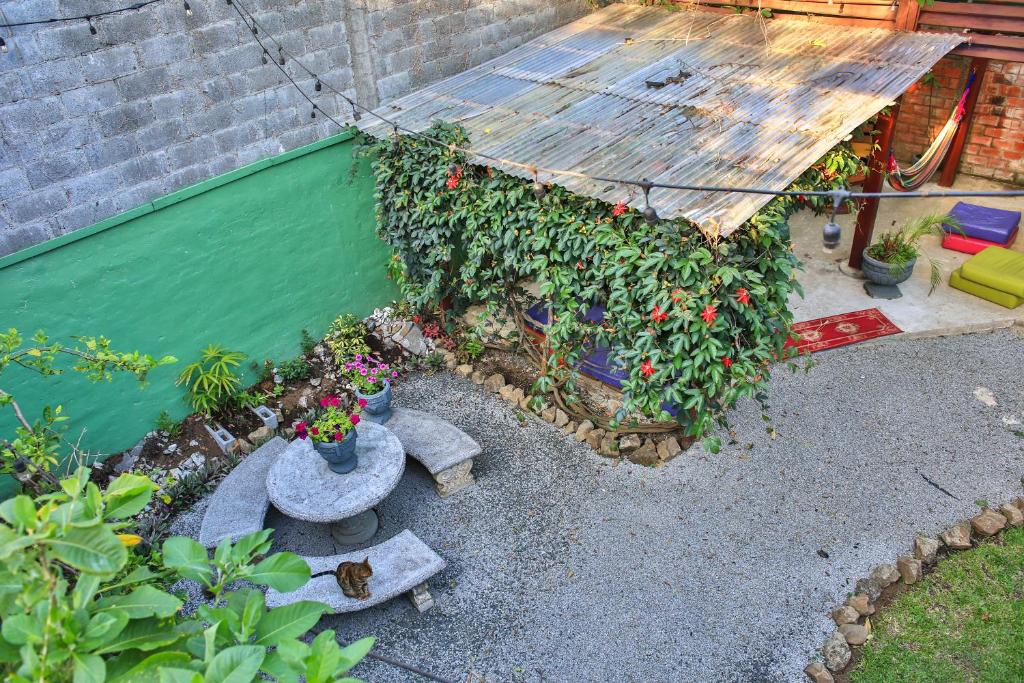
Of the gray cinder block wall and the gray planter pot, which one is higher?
the gray cinder block wall

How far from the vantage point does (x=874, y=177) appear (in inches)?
327

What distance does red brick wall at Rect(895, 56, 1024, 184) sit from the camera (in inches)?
401

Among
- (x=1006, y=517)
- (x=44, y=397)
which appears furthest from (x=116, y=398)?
(x=1006, y=517)

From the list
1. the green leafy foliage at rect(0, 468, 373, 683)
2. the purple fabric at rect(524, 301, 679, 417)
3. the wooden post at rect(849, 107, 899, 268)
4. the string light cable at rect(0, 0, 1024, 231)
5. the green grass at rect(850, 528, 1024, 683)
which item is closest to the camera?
the green leafy foliage at rect(0, 468, 373, 683)

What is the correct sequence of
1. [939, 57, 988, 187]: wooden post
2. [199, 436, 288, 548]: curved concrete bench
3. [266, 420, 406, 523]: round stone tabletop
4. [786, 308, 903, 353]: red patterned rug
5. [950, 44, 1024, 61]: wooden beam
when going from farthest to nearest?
[939, 57, 988, 187]: wooden post < [786, 308, 903, 353]: red patterned rug < [950, 44, 1024, 61]: wooden beam < [199, 436, 288, 548]: curved concrete bench < [266, 420, 406, 523]: round stone tabletop

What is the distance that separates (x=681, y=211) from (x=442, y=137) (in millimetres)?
2732

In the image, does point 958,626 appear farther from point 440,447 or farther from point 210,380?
point 210,380

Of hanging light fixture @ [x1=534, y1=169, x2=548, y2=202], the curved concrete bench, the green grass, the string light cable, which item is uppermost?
the string light cable

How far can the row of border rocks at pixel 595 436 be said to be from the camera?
7.03 metres

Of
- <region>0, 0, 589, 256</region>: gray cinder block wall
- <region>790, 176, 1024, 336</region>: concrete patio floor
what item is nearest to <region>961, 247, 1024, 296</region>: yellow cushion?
<region>790, 176, 1024, 336</region>: concrete patio floor

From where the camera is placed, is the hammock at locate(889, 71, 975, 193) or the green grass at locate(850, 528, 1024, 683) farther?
the hammock at locate(889, 71, 975, 193)

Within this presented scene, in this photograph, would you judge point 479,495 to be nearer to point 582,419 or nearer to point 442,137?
point 582,419

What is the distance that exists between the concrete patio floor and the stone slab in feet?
14.0

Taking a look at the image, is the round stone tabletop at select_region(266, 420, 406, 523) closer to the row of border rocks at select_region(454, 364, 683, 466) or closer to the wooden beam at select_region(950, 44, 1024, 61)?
the row of border rocks at select_region(454, 364, 683, 466)
